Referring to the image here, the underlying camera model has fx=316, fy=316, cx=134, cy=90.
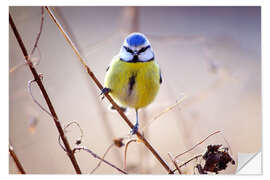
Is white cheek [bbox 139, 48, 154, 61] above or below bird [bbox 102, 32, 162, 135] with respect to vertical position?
above

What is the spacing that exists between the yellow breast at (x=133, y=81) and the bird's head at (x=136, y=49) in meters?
0.02

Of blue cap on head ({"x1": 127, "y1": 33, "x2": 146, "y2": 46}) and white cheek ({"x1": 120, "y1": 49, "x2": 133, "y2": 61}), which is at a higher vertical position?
blue cap on head ({"x1": 127, "y1": 33, "x2": 146, "y2": 46})

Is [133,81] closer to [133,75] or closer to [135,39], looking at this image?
[133,75]

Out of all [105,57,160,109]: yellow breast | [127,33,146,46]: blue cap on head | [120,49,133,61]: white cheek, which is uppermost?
[127,33,146,46]: blue cap on head

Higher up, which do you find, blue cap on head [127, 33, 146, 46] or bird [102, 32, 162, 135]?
blue cap on head [127, 33, 146, 46]

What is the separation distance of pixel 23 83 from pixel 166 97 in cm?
65

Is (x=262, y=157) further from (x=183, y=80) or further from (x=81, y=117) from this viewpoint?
(x=81, y=117)

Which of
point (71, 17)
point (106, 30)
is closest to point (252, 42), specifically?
point (106, 30)

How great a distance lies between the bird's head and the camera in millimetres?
1188

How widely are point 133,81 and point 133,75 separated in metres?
0.02

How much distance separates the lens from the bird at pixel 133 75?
1.23 metres

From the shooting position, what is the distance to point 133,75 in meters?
1.25

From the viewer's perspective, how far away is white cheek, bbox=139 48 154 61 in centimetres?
125
